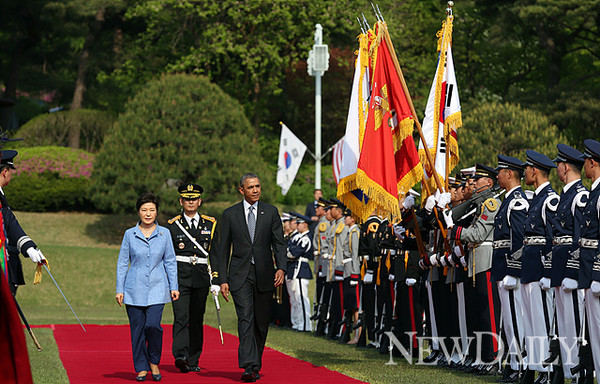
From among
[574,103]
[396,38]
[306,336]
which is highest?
[396,38]

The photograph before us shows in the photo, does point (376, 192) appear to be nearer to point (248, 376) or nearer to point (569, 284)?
point (248, 376)

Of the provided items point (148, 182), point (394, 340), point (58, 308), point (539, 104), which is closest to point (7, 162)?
point (394, 340)

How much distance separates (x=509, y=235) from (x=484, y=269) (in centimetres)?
88

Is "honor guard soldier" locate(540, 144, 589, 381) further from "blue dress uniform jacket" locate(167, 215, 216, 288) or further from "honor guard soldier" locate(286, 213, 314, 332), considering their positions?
"honor guard soldier" locate(286, 213, 314, 332)

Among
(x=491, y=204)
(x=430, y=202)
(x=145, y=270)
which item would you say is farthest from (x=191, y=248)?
(x=491, y=204)

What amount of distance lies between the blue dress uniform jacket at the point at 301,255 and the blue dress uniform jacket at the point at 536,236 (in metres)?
9.45

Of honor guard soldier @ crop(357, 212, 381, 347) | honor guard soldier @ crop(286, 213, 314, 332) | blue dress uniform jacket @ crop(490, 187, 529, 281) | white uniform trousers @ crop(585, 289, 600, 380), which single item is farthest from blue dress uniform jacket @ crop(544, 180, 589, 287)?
honor guard soldier @ crop(286, 213, 314, 332)

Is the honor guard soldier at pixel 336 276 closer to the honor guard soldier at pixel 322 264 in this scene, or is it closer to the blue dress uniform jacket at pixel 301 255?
the honor guard soldier at pixel 322 264

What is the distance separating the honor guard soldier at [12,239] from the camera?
987 centimetres

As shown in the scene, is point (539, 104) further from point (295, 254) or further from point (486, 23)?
point (295, 254)

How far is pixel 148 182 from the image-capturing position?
3278cm

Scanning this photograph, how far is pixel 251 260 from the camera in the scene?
10.9m

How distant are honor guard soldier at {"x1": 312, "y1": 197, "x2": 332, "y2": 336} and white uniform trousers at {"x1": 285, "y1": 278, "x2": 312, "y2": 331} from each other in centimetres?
47

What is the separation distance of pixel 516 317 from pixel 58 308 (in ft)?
58.9
